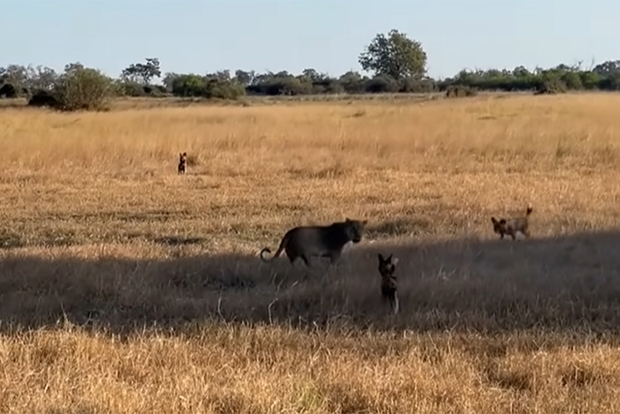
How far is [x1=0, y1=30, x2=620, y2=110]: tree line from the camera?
1870 inches

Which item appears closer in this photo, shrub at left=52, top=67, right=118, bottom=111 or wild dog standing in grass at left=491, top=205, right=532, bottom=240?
wild dog standing in grass at left=491, top=205, right=532, bottom=240

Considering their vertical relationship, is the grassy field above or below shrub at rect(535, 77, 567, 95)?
above

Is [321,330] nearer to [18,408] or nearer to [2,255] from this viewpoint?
[18,408]

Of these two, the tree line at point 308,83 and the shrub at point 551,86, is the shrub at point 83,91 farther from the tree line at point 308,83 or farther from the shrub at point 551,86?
the shrub at point 551,86

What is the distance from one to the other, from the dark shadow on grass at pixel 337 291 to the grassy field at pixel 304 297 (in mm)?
24

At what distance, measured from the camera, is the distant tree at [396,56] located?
10269 cm

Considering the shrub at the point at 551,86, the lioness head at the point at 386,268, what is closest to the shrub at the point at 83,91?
the shrub at the point at 551,86

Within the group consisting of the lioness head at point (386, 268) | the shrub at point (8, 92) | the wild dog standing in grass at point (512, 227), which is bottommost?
the shrub at point (8, 92)

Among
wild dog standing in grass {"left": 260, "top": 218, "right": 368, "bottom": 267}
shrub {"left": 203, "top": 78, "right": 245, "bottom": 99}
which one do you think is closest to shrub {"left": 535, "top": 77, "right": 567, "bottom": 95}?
shrub {"left": 203, "top": 78, "right": 245, "bottom": 99}

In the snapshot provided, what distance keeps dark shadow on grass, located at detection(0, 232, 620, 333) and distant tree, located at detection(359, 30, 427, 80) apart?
93646 millimetres

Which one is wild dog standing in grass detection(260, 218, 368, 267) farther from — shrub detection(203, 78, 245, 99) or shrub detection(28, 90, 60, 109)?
shrub detection(203, 78, 245, 99)

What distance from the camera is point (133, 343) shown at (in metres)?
6.04

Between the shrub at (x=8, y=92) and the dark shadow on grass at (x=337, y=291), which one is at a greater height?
the dark shadow on grass at (x=337, y=291)

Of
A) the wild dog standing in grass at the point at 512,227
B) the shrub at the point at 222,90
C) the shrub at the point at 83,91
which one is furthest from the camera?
the shrub at the point at 222,90
